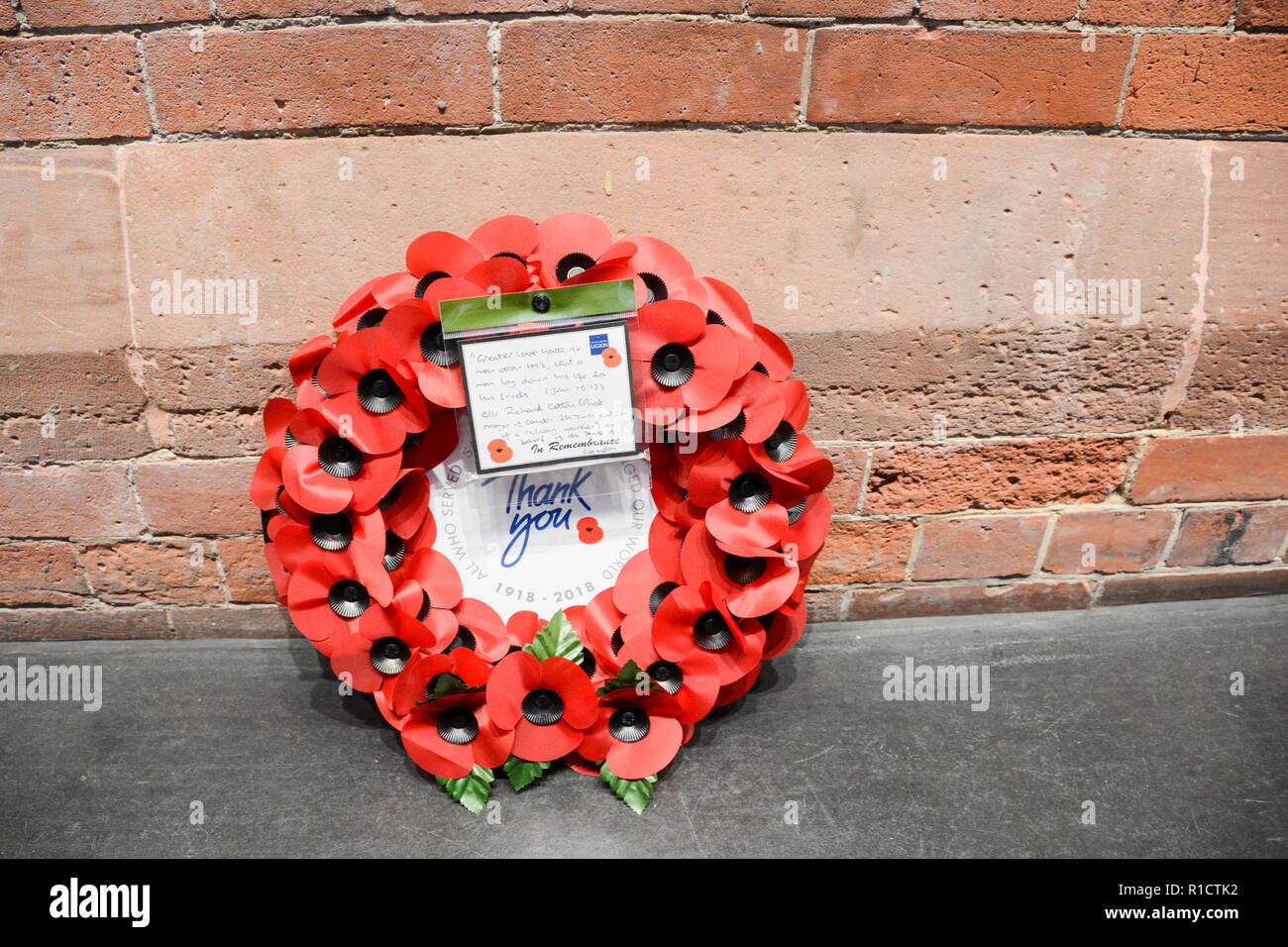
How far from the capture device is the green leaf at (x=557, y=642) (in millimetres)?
1482

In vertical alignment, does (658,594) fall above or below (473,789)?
above

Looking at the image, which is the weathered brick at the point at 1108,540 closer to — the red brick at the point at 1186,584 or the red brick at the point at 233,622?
the red brick at the point at 1186,584

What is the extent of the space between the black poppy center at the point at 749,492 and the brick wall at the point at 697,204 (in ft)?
1.28

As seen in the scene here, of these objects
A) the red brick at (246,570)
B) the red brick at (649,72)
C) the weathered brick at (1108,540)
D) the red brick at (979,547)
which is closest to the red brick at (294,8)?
the red brick at (649,72)

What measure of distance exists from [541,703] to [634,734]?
0.60 feet

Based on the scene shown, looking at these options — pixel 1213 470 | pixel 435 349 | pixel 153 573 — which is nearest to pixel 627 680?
pixel 435 349

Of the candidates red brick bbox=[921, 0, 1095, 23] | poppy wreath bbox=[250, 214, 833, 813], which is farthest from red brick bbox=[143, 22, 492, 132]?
red brick bbox=[921, 0, 1095, 23]

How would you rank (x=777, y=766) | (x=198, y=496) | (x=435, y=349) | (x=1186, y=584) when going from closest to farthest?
(x=435, y=349) < (x=777, y=766) < (x=198, y=496) < (x=1186, y=584)

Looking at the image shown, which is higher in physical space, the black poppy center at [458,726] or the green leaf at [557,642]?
the green leaf at [557,642]

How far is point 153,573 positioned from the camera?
1880 mm

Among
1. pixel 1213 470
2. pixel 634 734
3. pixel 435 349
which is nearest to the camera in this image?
pixel 435 349

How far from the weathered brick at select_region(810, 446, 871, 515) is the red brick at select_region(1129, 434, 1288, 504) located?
2.32ft

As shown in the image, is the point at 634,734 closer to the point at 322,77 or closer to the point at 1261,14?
the point at 322,77

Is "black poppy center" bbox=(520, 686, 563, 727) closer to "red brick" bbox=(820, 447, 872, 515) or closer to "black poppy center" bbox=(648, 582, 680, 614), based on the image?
"black poppy center" bbox=(648, 582, 680, 614)
